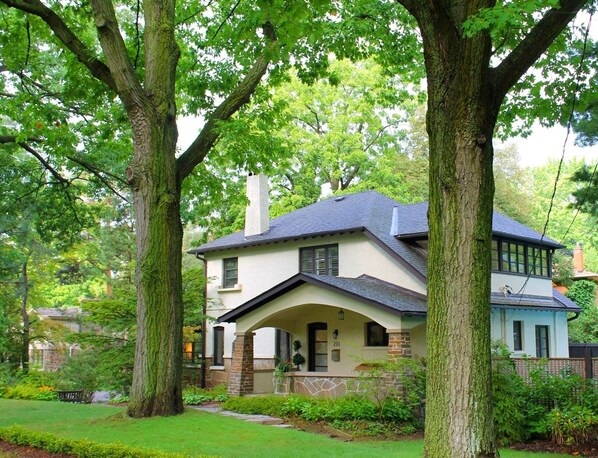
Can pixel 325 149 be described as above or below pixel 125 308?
above

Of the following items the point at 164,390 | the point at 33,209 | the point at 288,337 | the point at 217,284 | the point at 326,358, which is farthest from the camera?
the point at 217,284

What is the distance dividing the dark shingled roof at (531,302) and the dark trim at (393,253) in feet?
7.41

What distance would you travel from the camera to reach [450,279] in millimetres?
6559

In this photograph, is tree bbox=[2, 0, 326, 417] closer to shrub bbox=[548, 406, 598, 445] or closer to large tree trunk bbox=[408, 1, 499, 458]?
large tree trunk bbox=[408, 1, 499, 458]

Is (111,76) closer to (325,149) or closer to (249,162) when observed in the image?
(249,162)

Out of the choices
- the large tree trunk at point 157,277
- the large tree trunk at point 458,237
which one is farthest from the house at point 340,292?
the large tree trunk at point 458,237

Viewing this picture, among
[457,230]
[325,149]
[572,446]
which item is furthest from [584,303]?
[457,230]

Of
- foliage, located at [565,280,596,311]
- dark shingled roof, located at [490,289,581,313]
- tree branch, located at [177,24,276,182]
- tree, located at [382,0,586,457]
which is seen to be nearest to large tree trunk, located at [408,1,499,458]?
tree, located at [382,0,586,457]

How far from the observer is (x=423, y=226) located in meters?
20.1

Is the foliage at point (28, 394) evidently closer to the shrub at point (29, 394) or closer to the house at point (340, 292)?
the shrub at point (29, 394)

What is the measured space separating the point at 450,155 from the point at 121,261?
30290mm

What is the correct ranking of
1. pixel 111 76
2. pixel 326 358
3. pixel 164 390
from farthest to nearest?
1. pixel 326 358
2. pixel 111 76
3. pixel 164 390

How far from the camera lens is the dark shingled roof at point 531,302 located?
773 inches

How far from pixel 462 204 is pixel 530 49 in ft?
6.17
